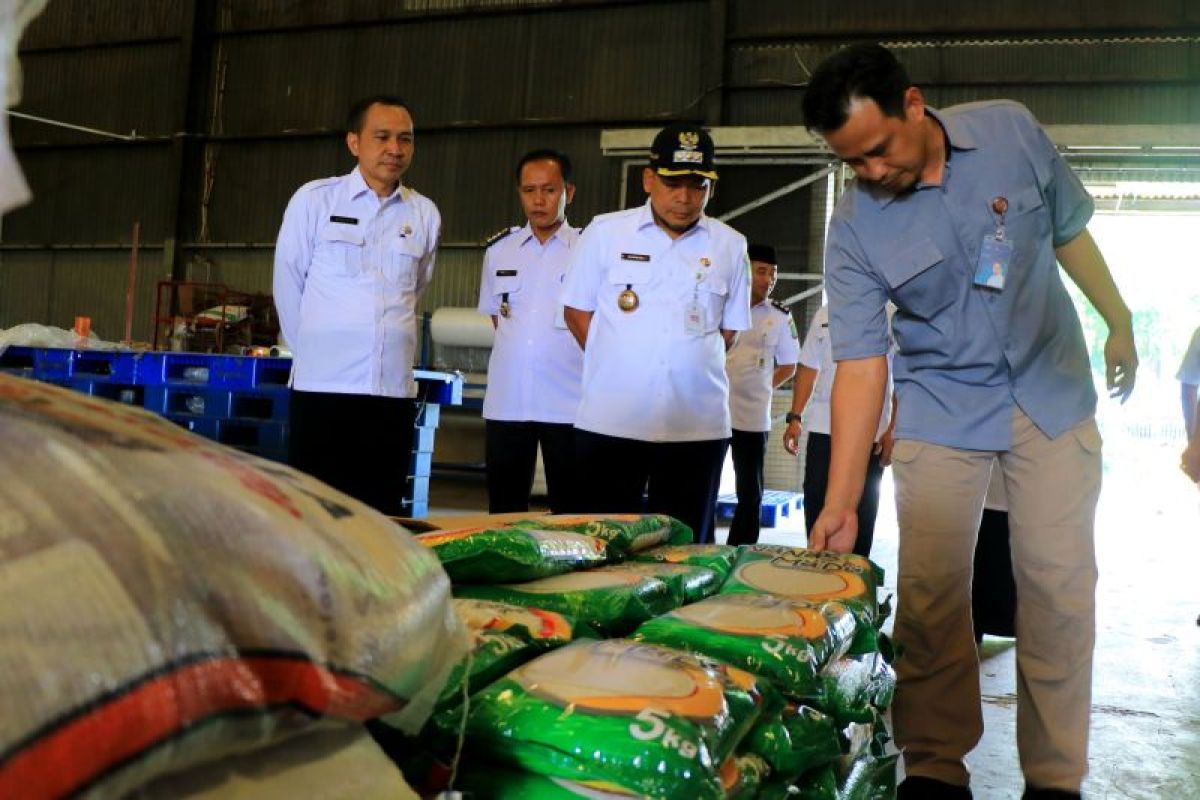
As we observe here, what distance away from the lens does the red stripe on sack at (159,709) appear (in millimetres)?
542

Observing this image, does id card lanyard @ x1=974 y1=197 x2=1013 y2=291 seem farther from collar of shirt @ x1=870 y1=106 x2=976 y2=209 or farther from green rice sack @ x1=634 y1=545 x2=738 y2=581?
green rice sack @ x1=634 y1=545 x2=738 y2=581

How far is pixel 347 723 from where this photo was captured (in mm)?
748

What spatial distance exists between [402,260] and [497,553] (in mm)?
2167

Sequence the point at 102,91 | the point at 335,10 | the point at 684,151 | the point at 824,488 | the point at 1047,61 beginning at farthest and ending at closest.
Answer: the point at 102,91 < the point at 335,10 < the point at 1047,61 < the point at 824,488 < the point at 684,151

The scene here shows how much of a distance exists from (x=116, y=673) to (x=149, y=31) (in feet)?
49.1

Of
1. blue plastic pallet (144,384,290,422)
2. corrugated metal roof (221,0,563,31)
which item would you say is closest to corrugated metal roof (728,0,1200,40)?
corrugated metal roof (221,0,563,31)

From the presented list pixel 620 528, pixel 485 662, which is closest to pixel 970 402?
pixel 620 528

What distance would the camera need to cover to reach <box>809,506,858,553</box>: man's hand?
6.55 ft

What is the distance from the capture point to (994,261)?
2.03m

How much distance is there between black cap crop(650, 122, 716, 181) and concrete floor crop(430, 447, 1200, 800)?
1571 mm

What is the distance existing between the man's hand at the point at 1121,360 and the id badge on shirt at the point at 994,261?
33 cm

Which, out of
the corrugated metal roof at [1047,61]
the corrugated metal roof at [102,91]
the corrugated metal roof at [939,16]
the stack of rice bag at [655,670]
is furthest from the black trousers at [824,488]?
the corrugated metal roof at [102,91]

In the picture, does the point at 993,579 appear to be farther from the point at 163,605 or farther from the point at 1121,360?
the point at 163,605

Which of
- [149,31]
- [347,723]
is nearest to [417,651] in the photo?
[347,723]
